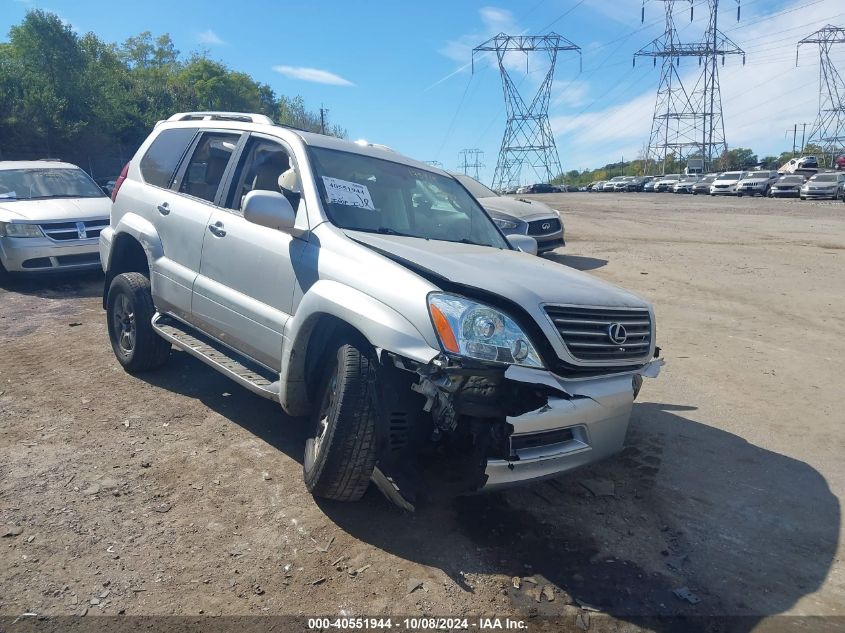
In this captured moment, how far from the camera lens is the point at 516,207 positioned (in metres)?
11.6

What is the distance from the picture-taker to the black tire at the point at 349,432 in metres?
3.06

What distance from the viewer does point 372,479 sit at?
10.5 feet

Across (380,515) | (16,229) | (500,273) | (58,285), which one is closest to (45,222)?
(16,229)

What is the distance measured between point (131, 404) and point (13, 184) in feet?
22.7

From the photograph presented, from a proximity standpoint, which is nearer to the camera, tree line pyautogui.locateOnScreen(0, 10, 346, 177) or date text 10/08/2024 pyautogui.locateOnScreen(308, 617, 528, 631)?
date text 10/08/2024 pyautogui.locateOnScreen(308, 617, 528, 631)

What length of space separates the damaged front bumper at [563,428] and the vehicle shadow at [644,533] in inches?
15.9

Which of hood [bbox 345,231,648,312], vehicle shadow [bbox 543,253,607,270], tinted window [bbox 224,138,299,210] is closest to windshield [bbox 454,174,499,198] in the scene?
vehicle shadow [bbox 543,253,607,270]

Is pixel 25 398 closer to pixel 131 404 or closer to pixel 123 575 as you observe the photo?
pixel 131 404

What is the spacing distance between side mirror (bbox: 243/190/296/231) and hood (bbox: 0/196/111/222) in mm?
6788

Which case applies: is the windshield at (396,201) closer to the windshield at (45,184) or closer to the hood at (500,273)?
the hood at (500,273)

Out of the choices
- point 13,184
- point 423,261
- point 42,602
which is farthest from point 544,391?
point 13,184

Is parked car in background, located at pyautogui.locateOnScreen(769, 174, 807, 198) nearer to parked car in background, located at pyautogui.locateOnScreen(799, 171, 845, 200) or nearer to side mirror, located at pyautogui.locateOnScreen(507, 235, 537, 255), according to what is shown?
parked car in background, located at pyautogui.locateOnScreen(799, 171, 845, 200)

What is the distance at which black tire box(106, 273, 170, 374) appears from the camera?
5.12 metres

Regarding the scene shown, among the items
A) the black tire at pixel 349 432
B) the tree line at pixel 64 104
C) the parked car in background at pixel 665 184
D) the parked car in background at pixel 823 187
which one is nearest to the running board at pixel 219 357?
the black tire at pixel 349 432
